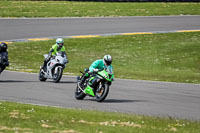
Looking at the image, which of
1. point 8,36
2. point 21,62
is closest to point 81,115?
point 21,62

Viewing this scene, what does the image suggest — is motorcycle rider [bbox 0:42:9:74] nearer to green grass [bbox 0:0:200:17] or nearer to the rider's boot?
the rider's boot

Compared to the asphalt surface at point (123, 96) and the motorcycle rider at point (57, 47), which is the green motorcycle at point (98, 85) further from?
the motorcycle rider at point (57, 47)

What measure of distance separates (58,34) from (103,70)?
19587 millimetres

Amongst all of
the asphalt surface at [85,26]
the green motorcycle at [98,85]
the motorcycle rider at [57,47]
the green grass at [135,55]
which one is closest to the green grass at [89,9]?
the asphalt surface at [85,26]

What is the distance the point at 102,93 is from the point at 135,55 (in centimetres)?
1323

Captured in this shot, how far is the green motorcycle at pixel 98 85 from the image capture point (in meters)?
14.0

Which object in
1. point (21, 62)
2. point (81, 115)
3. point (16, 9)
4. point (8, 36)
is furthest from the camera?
point (16, 9)

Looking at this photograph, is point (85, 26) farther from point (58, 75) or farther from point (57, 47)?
point (58, 75)

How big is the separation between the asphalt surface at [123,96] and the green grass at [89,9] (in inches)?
757

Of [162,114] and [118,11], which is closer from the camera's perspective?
[162,114]

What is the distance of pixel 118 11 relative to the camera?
135 ft

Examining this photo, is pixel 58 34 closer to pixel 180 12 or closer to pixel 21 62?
pixel 21 62

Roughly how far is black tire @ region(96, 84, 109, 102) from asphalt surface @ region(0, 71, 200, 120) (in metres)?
0.20

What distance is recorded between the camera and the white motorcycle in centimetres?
1888
